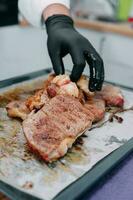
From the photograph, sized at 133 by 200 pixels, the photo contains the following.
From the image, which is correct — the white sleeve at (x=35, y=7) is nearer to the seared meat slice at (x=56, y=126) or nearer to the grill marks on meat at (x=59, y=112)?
the grill marks on meat at (x=59, y=112)

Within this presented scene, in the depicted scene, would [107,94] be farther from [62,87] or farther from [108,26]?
[108,26]

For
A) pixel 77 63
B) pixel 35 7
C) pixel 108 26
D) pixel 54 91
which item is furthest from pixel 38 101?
pixel 108 26

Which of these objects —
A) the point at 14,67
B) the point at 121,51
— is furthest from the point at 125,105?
the point at 14,67

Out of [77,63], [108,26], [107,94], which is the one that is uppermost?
[77,63]

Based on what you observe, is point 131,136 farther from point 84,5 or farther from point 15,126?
point 84,5

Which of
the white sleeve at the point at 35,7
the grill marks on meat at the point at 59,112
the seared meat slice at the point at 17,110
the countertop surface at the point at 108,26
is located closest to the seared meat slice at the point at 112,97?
the grill marks on meat at the point at 59,112

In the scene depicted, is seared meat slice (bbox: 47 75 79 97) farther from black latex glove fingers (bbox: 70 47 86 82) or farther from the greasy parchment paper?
the greasy parchment paper
